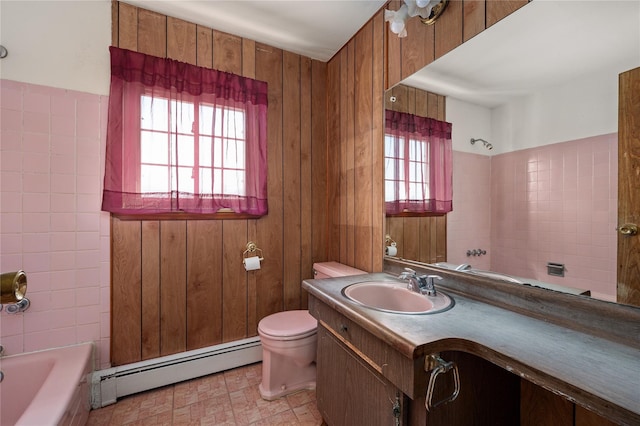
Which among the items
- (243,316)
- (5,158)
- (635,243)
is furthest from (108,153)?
(635,243)

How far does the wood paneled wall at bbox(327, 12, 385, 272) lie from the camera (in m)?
1.86

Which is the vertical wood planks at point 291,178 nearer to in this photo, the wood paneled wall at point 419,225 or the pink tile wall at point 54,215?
the wood paneled wall at point 419,225

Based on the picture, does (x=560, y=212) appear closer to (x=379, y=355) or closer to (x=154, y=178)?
(x=379, y=355)

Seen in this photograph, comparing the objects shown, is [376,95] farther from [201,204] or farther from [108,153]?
[108,153]

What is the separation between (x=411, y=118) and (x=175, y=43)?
5.49 ft

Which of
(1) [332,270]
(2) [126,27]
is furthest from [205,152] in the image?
(1) [332,270]

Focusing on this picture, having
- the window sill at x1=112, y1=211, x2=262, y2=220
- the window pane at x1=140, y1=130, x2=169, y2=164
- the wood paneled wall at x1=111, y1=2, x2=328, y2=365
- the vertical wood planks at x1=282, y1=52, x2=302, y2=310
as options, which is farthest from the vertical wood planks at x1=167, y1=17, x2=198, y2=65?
the window sill at x1=112, y1=211, x2=262, y2=220

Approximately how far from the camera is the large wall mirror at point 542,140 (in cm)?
94

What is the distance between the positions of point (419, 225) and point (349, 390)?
37.7 inches

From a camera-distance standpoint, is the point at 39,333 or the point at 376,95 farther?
the point at 376,95

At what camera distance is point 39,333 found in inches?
62.5

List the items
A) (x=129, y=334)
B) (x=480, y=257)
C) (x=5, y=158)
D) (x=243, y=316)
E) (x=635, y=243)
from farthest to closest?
1. (x=243, y=316)
2. (x=129, y=334)
3. (x=5, y=158)
4. (x=480, y=257)
5. (x=635, y=243)

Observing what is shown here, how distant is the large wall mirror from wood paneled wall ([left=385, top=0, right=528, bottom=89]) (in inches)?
2.0

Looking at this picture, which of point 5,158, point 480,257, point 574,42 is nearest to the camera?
point 574,42
